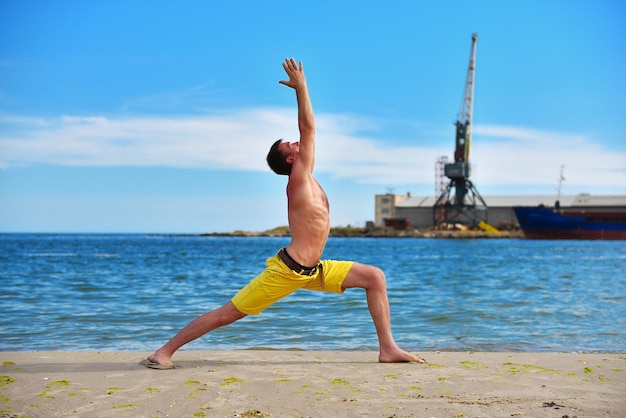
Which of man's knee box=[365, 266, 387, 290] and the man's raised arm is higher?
the man's raised arm

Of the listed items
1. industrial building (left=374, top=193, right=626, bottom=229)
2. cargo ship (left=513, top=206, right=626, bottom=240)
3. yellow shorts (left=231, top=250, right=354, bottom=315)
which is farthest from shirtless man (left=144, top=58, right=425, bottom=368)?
industrial building (left=374, top=193, right=626, bottom=229)

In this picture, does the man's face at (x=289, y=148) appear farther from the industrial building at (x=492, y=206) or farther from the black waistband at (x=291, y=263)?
the industrial building at (x=492, y=206)

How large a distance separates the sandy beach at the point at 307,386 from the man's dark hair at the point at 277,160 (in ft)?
5.00

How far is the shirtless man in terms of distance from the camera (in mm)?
5094

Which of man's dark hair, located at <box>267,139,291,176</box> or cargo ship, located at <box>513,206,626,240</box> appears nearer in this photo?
man's dark hair, located at <box>267,139,291,176</box>

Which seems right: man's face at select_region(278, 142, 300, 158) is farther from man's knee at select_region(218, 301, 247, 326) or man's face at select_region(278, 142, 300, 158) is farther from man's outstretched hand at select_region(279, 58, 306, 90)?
man's knee at select_region(218, 301, 247, 326)

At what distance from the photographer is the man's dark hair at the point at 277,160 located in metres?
5.36

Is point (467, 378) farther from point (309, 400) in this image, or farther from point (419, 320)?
point (419, 320)

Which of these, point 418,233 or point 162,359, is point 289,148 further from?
point 418,233

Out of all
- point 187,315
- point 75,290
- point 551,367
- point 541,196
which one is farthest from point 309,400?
point 541,196

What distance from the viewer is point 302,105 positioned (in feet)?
16.5

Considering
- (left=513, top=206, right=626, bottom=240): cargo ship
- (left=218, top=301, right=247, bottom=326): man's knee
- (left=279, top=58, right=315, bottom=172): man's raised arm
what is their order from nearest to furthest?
(left=279, top=58, right=315, bottom=172): man's raised arm < (left=218, top=301, right=247, bottom=326): man's knee < (left=513, top=206, right=626, bottom=240): cargo ship

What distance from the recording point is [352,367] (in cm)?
571

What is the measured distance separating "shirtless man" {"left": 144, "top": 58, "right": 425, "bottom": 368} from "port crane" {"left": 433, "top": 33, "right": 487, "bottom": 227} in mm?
83538
